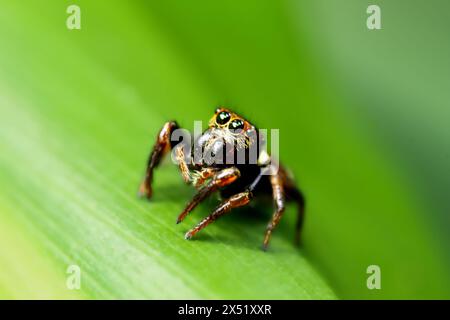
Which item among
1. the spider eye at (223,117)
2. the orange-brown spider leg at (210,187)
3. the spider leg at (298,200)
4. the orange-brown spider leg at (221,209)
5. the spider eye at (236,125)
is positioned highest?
the spider eye at (223,117)

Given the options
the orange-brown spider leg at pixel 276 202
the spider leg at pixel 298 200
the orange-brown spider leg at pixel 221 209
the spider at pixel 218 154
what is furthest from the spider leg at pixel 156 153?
the spider leg at pixel 298 200

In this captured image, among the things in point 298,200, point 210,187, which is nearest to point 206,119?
point 298,200

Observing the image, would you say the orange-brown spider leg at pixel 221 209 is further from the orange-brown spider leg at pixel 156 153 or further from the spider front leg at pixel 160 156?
the orange-brown spider leg at pixel 156 153

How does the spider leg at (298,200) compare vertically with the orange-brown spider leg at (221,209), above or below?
below

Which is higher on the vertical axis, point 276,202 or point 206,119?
point 206,119

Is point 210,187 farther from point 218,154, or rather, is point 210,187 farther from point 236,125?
point 236,125

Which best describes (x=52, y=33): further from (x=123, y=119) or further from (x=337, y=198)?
(x=337, y=198)
